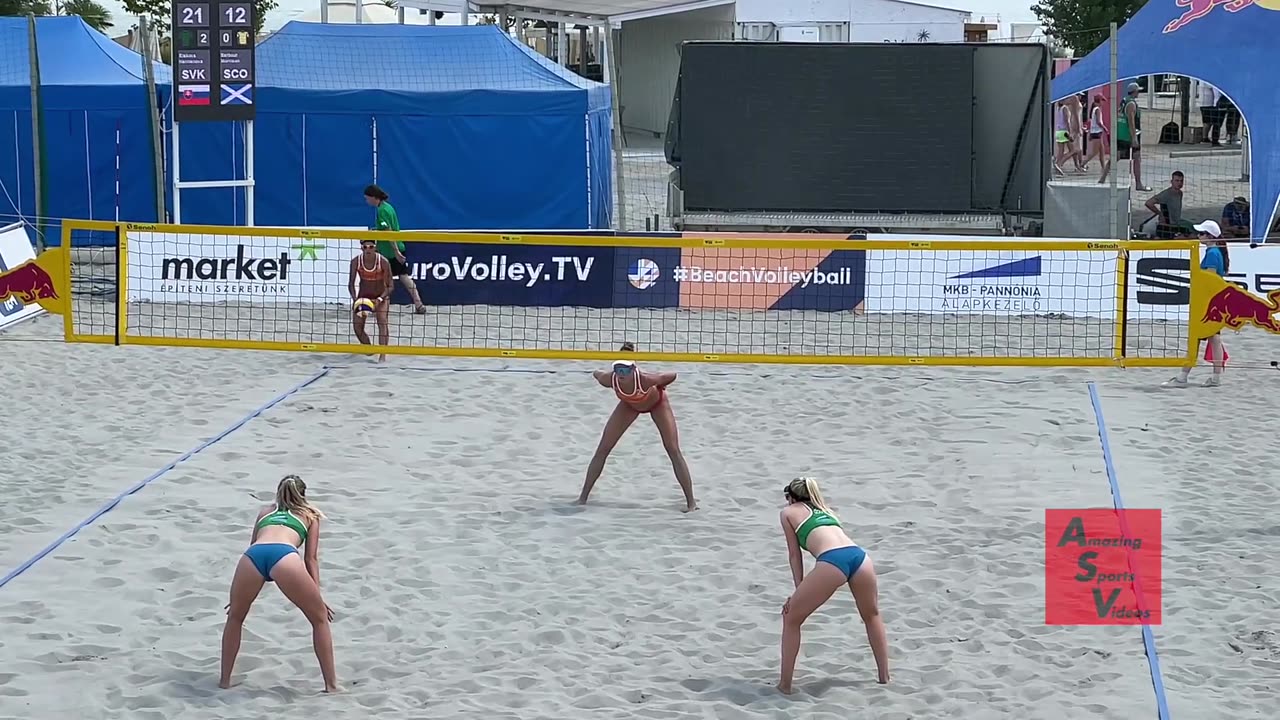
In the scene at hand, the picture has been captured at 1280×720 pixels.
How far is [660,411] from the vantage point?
9141 millimetres

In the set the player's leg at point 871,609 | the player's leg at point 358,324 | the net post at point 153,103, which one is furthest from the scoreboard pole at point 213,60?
the player's leg at point 871,609

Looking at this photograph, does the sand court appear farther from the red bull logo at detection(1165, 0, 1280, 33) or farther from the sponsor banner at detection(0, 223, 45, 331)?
the red bull logo at detection(1165, 0, 1280, 33)

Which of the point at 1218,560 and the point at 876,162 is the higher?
the point at 876,162

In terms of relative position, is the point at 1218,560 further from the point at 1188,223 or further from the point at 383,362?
the point at 1188,223

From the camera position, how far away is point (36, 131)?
17453 mm

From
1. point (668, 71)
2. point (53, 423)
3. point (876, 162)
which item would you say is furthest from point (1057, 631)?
point (668, 71)

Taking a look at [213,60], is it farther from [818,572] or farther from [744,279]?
[818,572]

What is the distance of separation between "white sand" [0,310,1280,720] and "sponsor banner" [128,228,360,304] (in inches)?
44.8

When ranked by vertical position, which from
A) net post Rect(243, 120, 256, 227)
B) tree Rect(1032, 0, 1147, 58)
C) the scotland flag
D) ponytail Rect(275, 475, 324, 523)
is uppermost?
tree Rect(1032, 0, 1147, 58)

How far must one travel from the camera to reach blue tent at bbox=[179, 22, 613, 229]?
18703 millimetres

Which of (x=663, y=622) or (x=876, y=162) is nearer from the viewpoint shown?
(x=663, y=622)

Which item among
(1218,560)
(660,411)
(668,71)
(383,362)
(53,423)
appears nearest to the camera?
(1218,560)

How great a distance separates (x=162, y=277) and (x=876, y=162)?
9358 mm

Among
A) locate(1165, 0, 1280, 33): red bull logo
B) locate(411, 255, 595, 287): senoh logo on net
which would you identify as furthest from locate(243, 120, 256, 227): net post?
locate(1165, 0, 1280, 33): red bull logo
